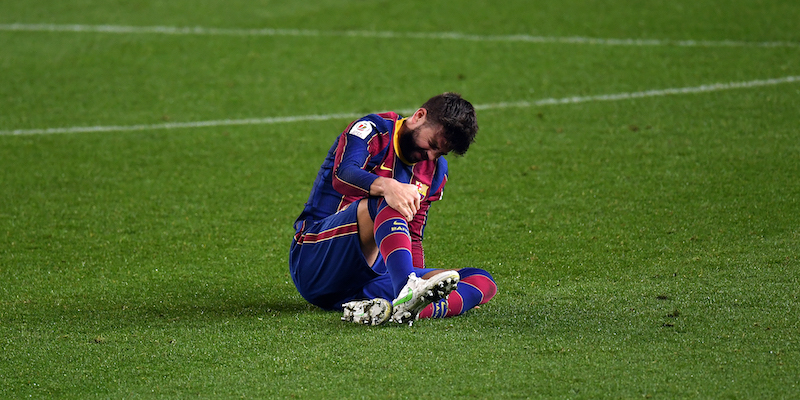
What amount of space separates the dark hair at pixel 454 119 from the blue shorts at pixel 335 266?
50cm

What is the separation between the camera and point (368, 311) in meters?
3.76

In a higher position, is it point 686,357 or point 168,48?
point 168,48

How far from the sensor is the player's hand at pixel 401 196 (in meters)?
3.58

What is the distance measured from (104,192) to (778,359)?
15.6ft

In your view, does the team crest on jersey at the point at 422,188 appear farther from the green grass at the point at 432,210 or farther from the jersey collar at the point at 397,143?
the green grass at the point at 432,210

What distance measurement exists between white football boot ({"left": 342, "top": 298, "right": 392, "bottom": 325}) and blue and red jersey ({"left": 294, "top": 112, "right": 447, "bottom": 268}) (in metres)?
0.34

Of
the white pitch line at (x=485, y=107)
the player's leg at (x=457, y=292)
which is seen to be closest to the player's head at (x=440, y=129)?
the player's leg at (x=457, y=292)

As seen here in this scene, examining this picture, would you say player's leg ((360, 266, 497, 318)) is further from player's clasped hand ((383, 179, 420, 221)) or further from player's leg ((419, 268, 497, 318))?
player's clasped hand ((383, 179, 420, 221))

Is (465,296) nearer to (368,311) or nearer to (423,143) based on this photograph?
(368,311)

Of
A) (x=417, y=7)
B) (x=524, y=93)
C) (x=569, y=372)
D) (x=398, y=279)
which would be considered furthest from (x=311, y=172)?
(x=417, y=7)

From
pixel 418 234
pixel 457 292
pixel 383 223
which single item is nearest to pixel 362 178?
pixel 383 223

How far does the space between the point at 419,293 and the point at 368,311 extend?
38 centimetres

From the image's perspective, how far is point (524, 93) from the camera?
8.53 meters

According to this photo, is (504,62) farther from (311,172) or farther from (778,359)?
(778,359)
